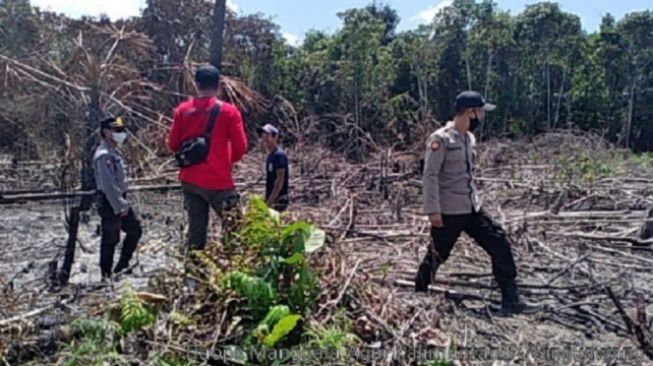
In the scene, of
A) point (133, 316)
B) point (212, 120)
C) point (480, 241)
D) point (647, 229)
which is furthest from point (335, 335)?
point (647, 229)

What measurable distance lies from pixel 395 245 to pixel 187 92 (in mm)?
9307

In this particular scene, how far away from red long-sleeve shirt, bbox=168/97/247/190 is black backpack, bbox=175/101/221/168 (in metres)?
0.03

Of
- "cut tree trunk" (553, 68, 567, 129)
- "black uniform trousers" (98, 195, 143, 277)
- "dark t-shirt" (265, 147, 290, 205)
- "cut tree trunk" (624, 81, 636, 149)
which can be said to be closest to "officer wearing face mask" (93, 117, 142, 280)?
"black uniform trousers" (98, 195, 143, 277)

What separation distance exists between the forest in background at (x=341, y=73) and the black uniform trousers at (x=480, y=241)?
6546mm

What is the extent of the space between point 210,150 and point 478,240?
80.2 inches

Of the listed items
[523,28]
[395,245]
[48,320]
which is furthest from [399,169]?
[523,28]

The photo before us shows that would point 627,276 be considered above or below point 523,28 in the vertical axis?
below

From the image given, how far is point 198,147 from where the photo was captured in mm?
4699

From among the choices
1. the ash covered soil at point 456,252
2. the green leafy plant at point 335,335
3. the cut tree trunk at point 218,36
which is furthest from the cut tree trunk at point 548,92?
the green leafy plant at point 335,335

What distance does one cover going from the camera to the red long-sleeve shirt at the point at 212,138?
4.80m

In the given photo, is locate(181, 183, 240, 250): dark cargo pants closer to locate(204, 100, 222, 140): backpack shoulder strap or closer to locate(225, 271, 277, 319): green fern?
locate(204, 100, 222, 140): backpack shoulder strap

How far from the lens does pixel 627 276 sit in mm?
5879

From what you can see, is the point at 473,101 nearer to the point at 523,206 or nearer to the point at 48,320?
the point at 48,320

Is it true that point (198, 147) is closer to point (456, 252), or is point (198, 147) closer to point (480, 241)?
point (480, 241)
